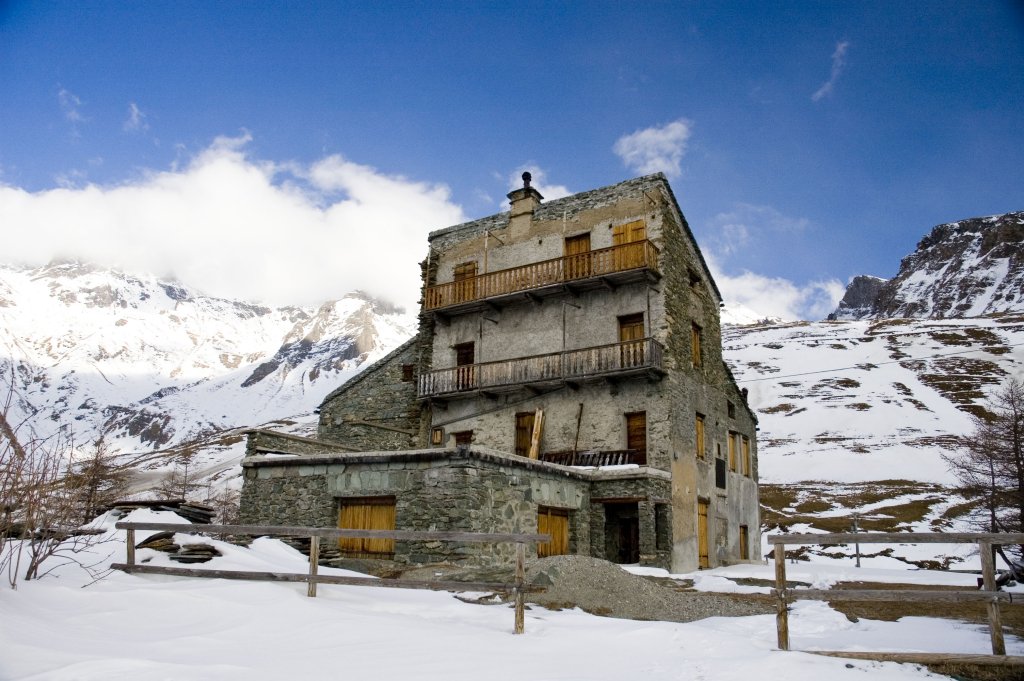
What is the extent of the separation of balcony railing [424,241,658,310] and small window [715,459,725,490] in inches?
304

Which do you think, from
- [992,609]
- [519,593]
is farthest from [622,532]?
[992,609]

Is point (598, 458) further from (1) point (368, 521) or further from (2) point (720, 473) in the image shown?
(1) point (368, 521)

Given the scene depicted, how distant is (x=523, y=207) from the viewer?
28.0 metres

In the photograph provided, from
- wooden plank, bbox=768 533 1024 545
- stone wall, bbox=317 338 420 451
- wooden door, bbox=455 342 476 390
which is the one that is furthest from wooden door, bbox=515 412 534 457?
wooden plank, bbox=768 533 1024 545

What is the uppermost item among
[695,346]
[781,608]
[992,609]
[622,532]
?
[695,346]

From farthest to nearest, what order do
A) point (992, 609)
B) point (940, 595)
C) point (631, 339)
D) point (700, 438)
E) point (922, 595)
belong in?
1. point (700, 438)
2. point (631, 339)
3. point (922, 595)
4. point (940, 595)
5. point (992, 609)

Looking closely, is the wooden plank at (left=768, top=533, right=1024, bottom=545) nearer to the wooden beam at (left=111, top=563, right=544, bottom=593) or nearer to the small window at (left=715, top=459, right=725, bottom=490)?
the wooden beam at (left=111, top=563, right=544, bottom=593)

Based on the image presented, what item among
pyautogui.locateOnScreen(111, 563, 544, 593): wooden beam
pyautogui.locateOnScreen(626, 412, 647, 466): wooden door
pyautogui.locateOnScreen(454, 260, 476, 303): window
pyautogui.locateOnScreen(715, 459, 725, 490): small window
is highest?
pyautogui.locateOnScreen(454, 260, 476, 303): window

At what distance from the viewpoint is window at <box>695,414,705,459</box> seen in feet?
83.6

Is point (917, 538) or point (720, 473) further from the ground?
point (720, 473)

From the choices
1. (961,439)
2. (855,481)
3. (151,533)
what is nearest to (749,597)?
(151,533)

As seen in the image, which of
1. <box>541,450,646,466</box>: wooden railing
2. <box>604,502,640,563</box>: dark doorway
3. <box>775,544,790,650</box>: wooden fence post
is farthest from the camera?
<box>541,450,646,466</box>: wooden railing

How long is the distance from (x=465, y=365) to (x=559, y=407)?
13.4 feet

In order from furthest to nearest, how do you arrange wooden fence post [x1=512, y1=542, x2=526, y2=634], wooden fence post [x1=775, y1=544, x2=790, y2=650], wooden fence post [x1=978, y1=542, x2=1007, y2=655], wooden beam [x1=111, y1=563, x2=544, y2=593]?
wooden beam [x1=111, y1=563, x2=544, y2=593]
wooden fence post [x1=512, y1=542, x2=526, y2=634]
wooden fence post [x1=775, y1=544, x2=790, y2=650]
wooden fence post [x1=978, y1=542, x2=1007, y2=655]
